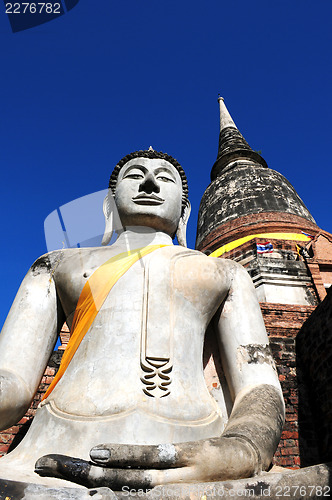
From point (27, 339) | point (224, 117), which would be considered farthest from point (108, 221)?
point (224, 117)

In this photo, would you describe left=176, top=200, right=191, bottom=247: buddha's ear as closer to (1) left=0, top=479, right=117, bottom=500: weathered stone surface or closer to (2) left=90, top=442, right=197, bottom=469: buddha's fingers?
(2) left=90, top=442, right=197, bottom=469: buddha's fingers

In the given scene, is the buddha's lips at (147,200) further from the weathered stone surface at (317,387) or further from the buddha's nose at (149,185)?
the weathered stone surface at (317,387)

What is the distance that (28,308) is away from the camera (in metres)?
2.51

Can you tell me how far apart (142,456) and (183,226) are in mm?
2209

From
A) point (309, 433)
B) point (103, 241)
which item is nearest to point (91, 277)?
point (103, 241)

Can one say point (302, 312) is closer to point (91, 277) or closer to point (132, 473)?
point (91, 277)

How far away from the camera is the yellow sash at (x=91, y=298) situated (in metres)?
2.31

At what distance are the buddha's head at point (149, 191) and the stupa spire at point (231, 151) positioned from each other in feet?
51.1

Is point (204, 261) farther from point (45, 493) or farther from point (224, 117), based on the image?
point (224, 117)

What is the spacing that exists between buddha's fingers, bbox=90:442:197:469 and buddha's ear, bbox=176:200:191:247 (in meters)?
1.98

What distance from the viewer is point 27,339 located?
239cm

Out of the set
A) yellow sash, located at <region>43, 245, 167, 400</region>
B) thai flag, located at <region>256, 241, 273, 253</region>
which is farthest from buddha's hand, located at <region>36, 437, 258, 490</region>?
thai flag, located at <region>256, 241, 273, 253</region>

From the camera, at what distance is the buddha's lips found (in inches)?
117

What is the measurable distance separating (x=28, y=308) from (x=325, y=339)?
423cm
